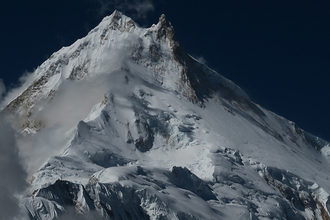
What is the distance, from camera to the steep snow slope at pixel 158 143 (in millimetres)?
109625

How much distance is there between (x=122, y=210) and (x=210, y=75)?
94819mm

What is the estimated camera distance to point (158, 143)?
14238cm

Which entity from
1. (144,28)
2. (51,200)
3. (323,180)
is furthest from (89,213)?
(144,28)

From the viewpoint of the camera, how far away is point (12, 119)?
16625cm

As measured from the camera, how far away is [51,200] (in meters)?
95.8

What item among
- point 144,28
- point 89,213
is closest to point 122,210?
point 89,213

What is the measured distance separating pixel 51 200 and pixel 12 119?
7407cm

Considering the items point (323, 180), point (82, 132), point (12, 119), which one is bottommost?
point (12, 119)

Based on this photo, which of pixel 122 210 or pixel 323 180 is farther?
pixel 323 180

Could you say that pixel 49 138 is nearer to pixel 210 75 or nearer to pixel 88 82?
Result: pixel 88 82

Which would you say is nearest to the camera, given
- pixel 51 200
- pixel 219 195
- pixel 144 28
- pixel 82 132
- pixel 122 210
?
pixel 51 200

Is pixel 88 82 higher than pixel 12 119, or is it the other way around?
pixel 88 82

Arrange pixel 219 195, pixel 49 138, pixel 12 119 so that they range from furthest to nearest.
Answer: pixel 12 119 → pixel 49 138 → pixel 219 195

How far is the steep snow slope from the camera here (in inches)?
4316
